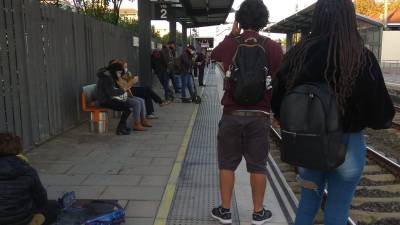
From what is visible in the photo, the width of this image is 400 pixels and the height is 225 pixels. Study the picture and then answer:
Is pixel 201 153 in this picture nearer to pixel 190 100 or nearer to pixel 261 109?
pixel 261 109

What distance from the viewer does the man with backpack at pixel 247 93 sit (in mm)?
A: 3660

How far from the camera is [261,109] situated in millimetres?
3852

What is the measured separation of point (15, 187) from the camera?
3.33 meters

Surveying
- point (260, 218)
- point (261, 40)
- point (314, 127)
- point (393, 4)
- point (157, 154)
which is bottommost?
point (157, 154)

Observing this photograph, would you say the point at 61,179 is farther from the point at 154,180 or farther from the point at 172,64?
the point at 172,64

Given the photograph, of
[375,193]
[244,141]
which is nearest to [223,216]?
[244,141]

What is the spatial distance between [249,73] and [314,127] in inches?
41.7

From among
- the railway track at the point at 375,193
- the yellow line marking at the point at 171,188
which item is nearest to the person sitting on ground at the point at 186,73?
the yellow line marking at the point at 171,188

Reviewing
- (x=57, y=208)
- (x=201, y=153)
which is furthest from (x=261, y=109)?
(x=201, y=153)

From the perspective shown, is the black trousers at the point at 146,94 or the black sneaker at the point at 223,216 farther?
the black trousers at the point at 146,94

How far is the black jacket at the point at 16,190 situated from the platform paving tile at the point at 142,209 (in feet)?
3.77

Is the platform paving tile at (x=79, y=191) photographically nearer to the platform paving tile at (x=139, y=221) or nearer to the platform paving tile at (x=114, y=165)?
the platform paving tile at (x=114, y=165)

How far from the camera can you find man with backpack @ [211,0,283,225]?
366cm

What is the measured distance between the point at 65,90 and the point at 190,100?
5.76m
